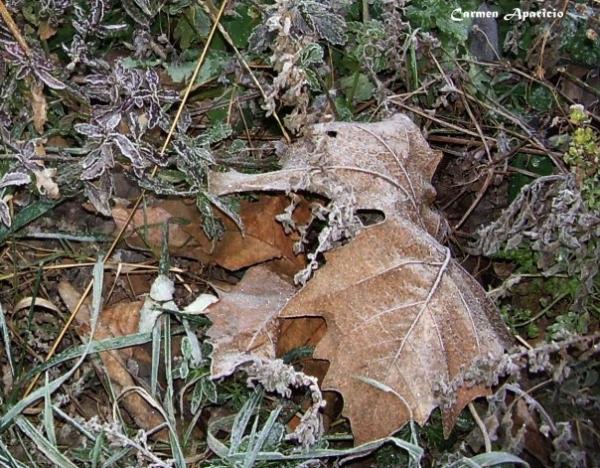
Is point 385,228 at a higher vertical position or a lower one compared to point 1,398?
higher

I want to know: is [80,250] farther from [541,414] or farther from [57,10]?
[541,414]

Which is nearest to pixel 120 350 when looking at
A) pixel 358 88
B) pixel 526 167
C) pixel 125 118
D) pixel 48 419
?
pixel 48 419

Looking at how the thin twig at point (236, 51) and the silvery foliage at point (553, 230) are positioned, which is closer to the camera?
the silvery foliage at point (553, 230)

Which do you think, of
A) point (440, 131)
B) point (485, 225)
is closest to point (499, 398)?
point (485, 225)

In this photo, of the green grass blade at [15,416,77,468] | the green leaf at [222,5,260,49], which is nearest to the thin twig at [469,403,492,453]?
the green grass blade at [15,416,77,468]

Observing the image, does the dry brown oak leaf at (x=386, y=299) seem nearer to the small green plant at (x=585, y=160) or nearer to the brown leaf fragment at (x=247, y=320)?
the brown leaf fragment at (x=247, y=320)

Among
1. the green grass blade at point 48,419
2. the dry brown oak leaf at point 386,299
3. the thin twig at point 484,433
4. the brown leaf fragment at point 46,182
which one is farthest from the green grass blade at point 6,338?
the thin twig at point 484,433

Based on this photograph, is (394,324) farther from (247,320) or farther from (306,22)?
(306,22)
